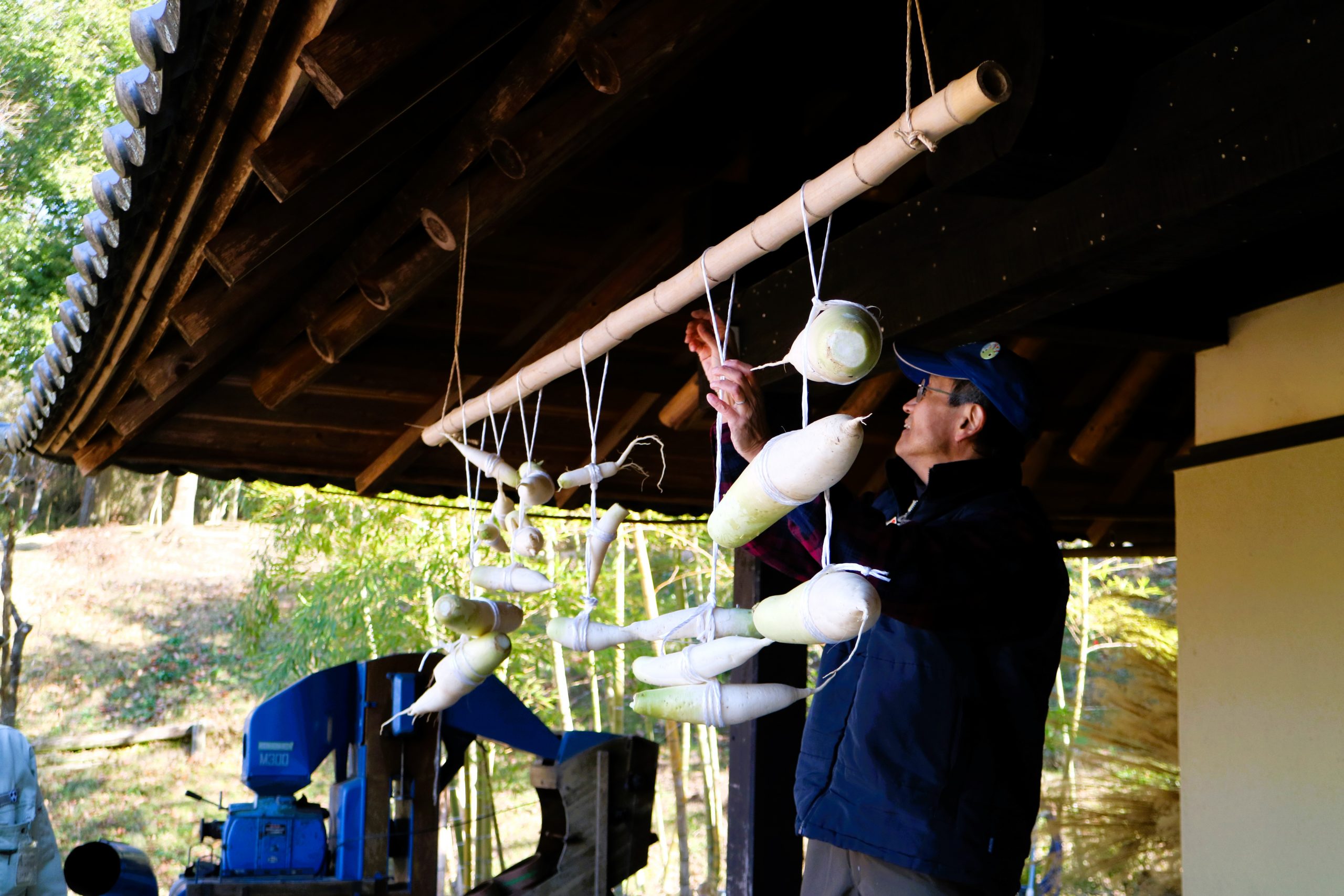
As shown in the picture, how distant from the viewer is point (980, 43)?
161 centimetres

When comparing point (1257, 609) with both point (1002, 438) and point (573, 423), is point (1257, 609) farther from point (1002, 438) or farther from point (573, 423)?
point (573, 423)

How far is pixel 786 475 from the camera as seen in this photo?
1.21m

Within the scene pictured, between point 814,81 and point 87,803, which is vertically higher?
point 814,81

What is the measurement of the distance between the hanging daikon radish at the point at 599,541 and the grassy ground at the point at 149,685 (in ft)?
29.0

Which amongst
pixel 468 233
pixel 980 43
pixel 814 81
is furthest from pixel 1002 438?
pixel 814 81

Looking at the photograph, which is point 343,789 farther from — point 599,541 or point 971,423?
point 971,423

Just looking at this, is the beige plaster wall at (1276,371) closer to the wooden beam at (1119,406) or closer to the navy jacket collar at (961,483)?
the wooden beam at (1119,406)

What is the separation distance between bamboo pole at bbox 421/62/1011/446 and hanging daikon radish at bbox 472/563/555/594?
0.40 meters

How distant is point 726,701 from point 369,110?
3.67 ft

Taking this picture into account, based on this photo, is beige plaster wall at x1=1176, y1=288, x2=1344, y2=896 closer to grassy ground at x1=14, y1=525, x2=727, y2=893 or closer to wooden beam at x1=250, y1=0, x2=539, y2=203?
wooden beam at x1=250, y1=0, x2=539, y2=203

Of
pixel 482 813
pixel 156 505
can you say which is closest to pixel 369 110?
pixel 482 813

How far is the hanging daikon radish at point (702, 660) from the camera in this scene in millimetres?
1522

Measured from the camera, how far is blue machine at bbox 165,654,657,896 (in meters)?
3.70

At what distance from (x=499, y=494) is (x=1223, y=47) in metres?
1.72
